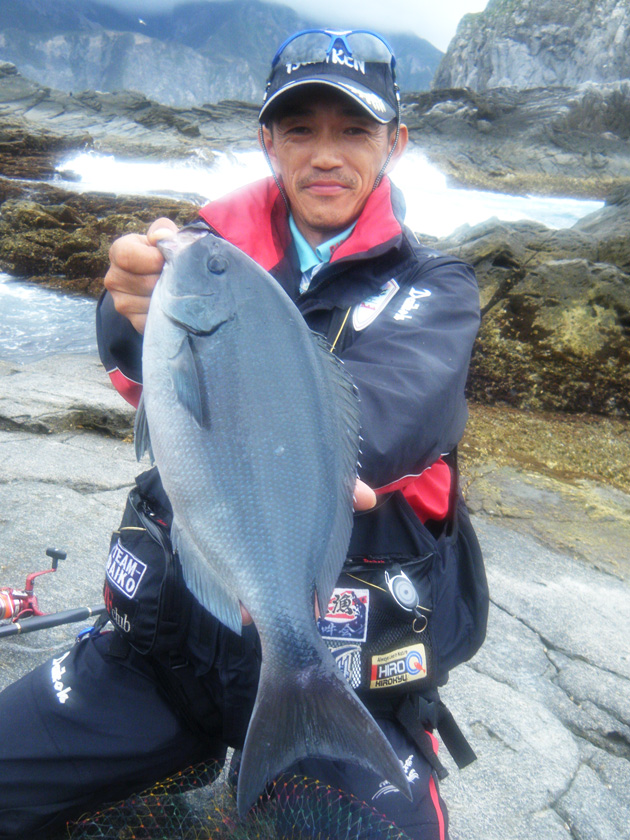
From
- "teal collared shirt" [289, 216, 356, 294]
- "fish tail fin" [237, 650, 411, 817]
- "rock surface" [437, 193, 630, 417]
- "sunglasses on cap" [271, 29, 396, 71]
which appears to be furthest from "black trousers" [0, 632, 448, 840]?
"rock surface" [437, 193, 630, 417]

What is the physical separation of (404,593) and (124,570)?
2.72 feet

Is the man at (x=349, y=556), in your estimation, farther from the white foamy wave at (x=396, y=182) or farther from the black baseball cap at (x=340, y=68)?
the white foamy wave at (x=396, y=182)

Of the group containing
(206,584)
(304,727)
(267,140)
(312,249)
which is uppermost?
(267,140)

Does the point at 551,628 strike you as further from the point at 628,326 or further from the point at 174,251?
the point at 628,326

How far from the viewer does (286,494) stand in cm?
127

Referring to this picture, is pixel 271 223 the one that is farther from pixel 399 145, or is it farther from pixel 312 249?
pixel 399 145

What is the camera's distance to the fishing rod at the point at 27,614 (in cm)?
241

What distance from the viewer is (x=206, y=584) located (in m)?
1.31

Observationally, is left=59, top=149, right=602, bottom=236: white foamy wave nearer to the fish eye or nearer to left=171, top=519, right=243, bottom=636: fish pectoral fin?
the fish eye

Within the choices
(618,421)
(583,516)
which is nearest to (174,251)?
(583,516)

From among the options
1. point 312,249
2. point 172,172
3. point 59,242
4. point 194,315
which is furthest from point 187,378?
point 172,172

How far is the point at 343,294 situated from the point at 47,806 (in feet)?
5.58

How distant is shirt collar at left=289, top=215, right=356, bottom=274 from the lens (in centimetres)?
202

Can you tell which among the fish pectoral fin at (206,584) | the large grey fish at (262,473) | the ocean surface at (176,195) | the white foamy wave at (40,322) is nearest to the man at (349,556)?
the large grey fish at (262,473)
